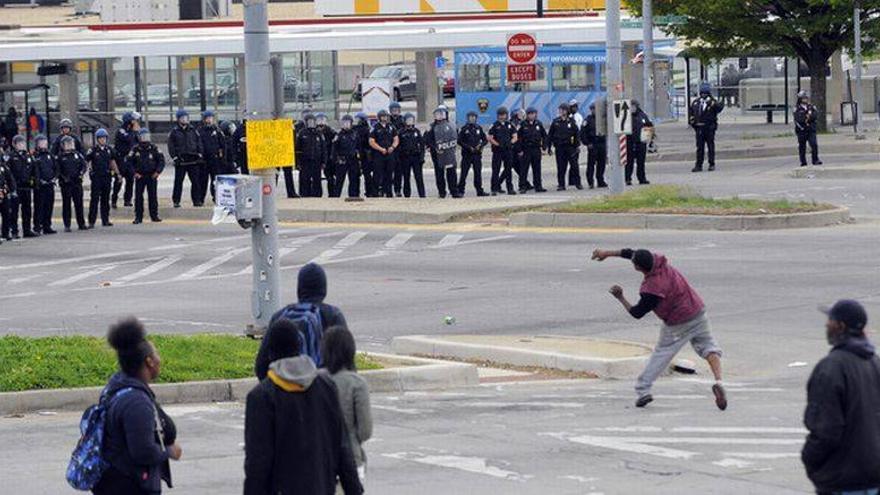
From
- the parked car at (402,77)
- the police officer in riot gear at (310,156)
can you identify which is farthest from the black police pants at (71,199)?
the parked car at (402,77)

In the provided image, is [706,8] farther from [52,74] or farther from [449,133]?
[52,74]

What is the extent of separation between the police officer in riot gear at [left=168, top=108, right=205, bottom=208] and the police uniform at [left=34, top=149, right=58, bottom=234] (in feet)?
9.25

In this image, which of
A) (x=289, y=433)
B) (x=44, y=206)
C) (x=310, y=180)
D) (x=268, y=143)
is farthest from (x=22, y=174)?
(x=289, y=433)

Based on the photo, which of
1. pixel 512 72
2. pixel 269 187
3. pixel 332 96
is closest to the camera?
pixel 269 187

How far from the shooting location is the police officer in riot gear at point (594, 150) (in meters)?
36.6

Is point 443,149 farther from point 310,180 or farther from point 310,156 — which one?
point 310,180

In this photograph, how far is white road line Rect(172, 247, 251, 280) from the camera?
26234 millimetres

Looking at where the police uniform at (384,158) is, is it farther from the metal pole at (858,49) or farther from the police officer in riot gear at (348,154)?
the metal pole at (858,49)

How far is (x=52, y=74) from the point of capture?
167 feet

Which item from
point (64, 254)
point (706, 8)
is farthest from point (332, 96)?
point (64, 254)

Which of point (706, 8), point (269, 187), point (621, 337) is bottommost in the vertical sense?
point (621, 337)

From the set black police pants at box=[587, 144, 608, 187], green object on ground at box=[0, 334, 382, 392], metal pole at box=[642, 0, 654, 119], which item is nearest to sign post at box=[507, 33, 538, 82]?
metal pole at box=[642, 0, 654, 119]

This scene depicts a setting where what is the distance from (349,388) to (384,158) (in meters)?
26.7

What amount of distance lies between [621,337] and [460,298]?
360 centimetres
